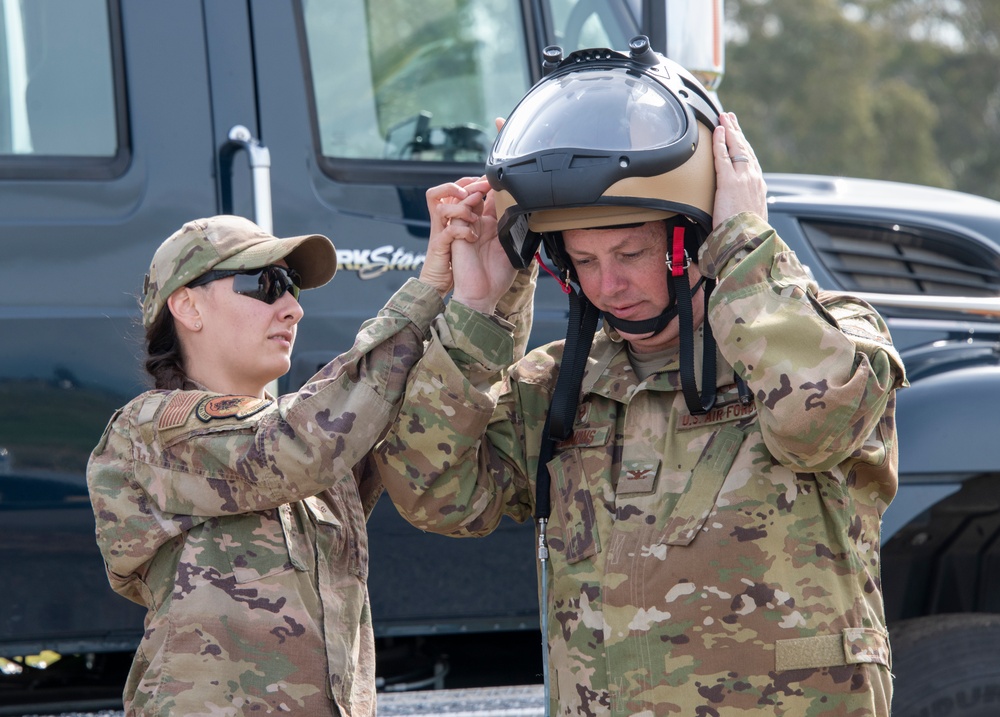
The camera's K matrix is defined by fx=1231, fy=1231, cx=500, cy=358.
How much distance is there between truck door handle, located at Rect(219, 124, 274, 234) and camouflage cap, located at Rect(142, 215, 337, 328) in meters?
0.45

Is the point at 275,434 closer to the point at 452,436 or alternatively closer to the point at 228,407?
the point at 228,407

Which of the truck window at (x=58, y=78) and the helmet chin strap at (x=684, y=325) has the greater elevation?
the truck window at (x=58, y=78)

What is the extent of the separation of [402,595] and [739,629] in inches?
48.1

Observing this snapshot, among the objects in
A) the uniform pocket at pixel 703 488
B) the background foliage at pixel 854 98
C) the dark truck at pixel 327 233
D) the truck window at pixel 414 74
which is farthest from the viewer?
the background foliage at pixel 854 98

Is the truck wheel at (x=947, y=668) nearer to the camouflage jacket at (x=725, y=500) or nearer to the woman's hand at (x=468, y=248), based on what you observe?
the camouflage jacket at (x=725, y=500)

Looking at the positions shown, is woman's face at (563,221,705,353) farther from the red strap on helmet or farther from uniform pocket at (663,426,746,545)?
uniform pocket at (663,426,746,545)

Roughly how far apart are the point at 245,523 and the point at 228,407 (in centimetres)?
22

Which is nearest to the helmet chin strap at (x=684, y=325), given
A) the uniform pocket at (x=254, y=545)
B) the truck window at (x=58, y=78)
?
the uniform pocket at (x=254, y=545)

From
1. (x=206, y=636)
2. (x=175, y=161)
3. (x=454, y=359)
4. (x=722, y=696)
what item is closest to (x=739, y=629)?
(x=722, y=696)

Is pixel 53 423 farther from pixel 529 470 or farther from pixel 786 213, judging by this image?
pixel 786 213

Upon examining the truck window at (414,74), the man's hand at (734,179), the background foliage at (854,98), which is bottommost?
the man's hand at (734,179)

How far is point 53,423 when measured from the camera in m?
2.83

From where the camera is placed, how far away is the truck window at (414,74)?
10.3 feet

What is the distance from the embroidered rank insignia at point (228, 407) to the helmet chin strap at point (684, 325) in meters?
0.67
